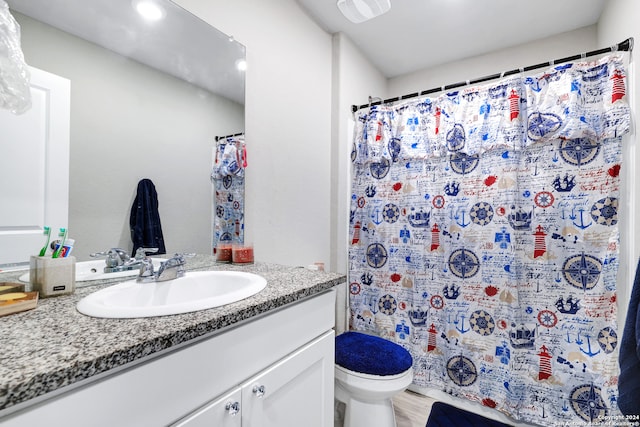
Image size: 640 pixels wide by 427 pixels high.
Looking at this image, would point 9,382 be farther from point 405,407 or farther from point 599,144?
point 599,144

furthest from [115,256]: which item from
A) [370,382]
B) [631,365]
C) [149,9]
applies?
[631,365]

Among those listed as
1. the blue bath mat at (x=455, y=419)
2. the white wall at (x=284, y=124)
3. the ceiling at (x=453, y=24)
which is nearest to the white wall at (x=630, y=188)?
the ceiling at (x=453, y=24)

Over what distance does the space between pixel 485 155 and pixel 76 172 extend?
1986 millimetres

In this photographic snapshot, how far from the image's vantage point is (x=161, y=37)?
3.75 ft

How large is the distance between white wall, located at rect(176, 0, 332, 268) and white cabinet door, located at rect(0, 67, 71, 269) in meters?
0.66

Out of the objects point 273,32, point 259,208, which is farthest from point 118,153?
point 273,32

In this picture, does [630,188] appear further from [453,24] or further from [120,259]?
[120,259]

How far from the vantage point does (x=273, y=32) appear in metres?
1.59

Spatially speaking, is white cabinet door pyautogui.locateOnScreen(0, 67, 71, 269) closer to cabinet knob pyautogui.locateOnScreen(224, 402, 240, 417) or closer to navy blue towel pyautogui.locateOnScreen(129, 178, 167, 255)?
navy blue towel pyautogui.locateOnScreen(129, 178, 167, 255)

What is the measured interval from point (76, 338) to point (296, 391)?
635 millimetres

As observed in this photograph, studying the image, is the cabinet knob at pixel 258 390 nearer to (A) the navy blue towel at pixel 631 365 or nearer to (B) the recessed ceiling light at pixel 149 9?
(A) the navy blue towel at pixel 631 365

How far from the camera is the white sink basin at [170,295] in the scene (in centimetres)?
68

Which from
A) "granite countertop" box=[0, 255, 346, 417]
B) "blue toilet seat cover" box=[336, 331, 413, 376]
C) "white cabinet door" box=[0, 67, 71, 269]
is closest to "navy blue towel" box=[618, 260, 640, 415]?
"blue toilet seat cover" box=[336, 331, 413, 376]

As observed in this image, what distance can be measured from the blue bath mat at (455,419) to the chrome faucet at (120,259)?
5.67ft
